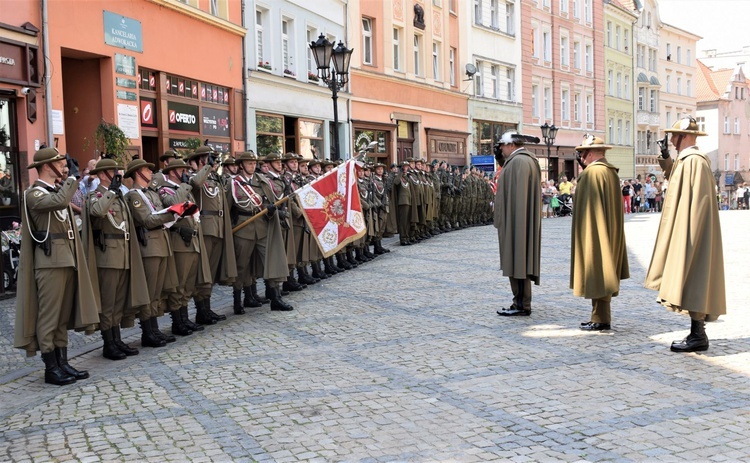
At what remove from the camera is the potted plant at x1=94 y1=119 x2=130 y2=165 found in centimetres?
1512

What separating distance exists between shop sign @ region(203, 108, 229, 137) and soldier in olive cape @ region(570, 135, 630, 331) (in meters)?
13.6

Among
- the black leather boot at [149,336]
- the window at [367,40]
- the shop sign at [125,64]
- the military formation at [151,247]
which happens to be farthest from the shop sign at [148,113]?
the window at [367,40]

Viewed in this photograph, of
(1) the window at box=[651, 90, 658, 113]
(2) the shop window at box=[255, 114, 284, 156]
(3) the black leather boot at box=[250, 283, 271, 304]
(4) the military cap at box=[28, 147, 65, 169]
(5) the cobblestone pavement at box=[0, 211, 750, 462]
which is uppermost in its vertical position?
(1) the window at box=[651, 90, 658, 113]

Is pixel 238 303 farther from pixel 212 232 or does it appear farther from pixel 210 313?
Answer: pixel 212 232

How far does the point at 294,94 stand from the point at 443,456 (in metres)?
21.2

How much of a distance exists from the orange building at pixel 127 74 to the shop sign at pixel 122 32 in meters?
0.02

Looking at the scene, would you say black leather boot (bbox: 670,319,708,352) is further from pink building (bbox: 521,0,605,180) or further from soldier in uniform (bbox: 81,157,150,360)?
pink building (bbox: 521,0,605,180)

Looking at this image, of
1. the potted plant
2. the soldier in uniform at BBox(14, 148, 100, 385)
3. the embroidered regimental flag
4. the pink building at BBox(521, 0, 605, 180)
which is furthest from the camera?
the pink building at BBox(521, 0, 605, 180)

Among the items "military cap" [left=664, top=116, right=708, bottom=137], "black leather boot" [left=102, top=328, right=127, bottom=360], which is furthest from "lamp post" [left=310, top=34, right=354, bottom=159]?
"military cap" [left=664, top=116, right=708, bottom=137]

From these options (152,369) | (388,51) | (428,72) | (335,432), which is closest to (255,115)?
(388,51)

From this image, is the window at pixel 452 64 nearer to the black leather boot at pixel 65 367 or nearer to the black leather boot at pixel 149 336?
the black leather boot at pixel 149 336

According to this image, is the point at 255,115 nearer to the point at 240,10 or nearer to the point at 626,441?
the point at 240,10

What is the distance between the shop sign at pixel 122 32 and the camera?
1634 cm

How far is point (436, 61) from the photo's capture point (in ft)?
120
